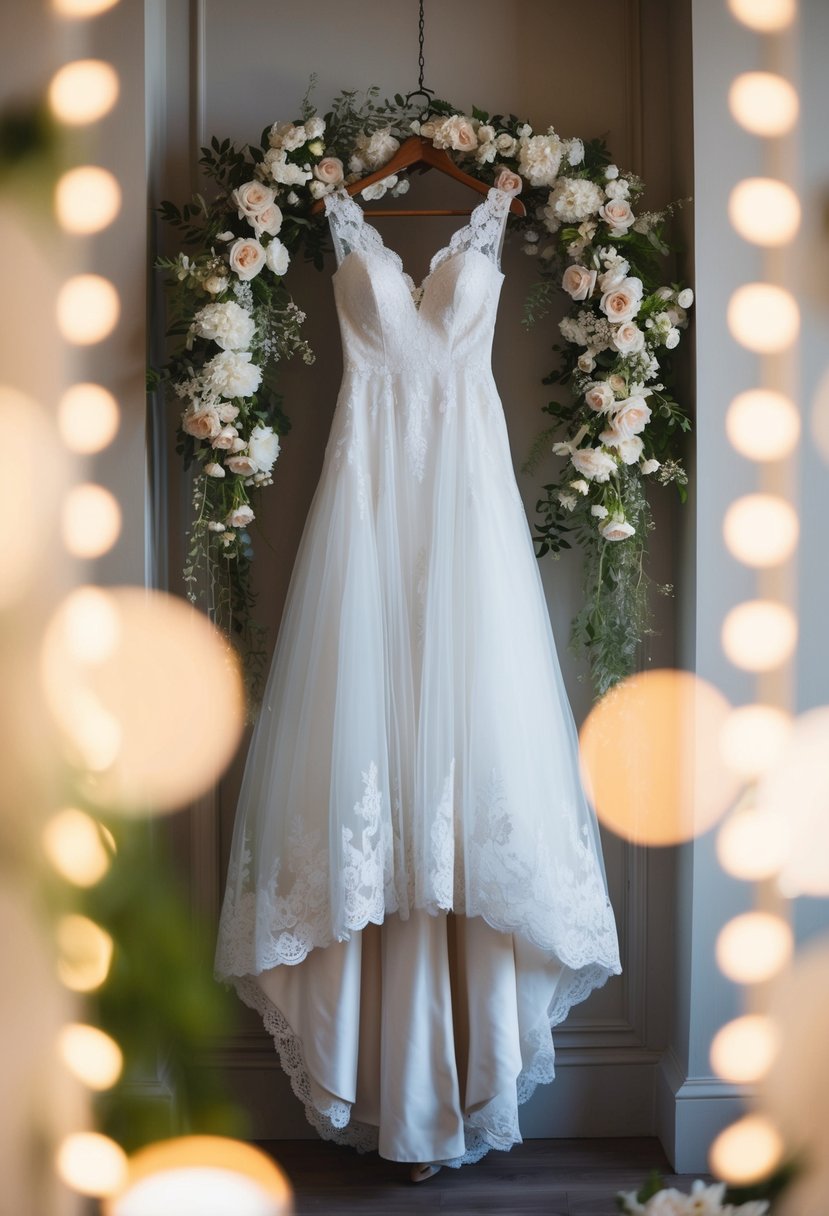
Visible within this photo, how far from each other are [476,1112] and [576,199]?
1.79 metres

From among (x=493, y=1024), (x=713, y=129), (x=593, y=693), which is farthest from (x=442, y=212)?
(x=493, y=1024)

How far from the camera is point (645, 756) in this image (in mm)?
2250

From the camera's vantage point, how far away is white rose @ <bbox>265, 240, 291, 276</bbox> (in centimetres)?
204

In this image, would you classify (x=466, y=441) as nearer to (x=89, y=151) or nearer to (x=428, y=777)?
(x=428, y=777)

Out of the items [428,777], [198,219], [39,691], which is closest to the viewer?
[39,691]

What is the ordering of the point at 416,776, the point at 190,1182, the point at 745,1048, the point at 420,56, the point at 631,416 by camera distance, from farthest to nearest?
the point at 420,56
the point at 745,1048
the point at 631,416
the point at 416,776
the point at 190,1182

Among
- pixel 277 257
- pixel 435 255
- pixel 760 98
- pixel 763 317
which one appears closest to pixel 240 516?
pixel 277 257

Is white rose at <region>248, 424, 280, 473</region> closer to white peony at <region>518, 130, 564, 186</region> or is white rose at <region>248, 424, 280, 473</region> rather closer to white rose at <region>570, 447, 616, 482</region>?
white rose at <region>570, 447, 616, 482</region>

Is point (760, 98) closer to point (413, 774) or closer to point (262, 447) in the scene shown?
point (262, 447)

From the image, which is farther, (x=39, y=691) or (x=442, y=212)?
(x=442, y=212)

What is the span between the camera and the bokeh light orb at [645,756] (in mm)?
2172

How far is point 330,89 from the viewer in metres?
2.26

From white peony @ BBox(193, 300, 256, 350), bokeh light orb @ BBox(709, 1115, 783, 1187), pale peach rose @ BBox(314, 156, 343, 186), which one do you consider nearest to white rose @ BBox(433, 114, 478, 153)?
pale peach rose @ BBox(314, 156, 343, 186)

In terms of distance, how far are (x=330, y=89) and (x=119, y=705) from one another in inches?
54.7
